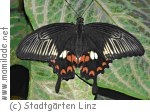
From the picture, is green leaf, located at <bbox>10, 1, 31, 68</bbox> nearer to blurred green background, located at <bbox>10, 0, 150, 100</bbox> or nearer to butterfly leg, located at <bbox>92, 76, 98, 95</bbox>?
blurred green background, located at <bbox>10, 0, 150, 100</bbox>

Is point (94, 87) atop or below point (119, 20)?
below

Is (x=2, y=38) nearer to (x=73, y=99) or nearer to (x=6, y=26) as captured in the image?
(x=6, y=26)

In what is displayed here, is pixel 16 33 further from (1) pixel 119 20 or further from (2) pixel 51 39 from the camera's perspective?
(1) pixel 119 20

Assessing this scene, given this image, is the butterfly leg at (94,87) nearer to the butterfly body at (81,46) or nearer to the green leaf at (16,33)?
the butterfly body at (81,46)

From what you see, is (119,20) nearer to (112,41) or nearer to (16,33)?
(112,41)
